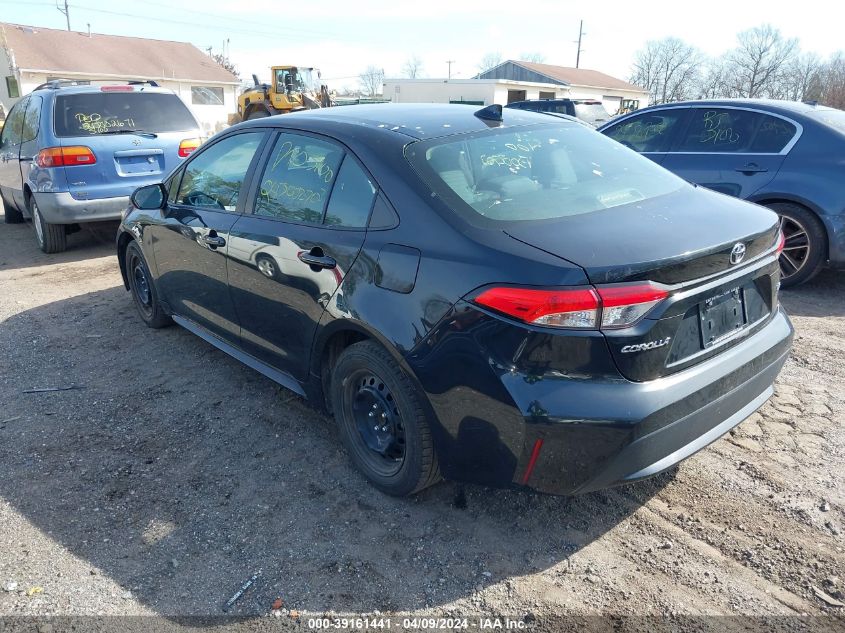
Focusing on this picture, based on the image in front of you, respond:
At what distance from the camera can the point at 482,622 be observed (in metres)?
2.34

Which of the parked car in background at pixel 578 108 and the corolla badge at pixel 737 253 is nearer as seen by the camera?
the corolla badge at pixel 737 253

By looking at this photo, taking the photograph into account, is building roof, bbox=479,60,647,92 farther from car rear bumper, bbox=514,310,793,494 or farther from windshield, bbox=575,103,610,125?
car rear bumper, bbox=514,310,793,494

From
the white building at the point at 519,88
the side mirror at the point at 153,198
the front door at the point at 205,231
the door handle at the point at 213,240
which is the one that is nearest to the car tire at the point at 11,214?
the side mirror at the point at 153,198

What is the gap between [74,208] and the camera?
7148 millimetres

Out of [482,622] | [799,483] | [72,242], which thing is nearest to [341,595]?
[482,622]

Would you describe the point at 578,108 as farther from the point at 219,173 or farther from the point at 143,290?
the point at 219,173

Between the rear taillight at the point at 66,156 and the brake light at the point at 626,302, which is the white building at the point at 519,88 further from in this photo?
the brake light at the point at 626,302

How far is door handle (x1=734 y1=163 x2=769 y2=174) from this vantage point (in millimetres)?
5783

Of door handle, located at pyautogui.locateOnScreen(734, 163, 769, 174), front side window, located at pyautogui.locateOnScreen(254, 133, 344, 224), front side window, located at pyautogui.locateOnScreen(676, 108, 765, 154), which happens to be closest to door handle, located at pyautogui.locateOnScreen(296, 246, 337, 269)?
front side window, located at pyautogui.locateOnScreen(254, 133, 344, 224)

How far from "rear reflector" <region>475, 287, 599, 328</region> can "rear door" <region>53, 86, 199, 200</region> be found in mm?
6401

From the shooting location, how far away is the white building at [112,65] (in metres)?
34.8

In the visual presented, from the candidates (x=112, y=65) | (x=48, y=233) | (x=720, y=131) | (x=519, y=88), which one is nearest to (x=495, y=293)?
(x=720, y=131)

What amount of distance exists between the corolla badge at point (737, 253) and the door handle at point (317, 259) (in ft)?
5.48

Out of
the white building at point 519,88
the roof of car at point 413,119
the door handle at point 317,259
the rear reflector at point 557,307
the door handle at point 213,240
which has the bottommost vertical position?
the door handle at point 213,240
